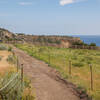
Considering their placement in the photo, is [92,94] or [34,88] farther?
[34,88]

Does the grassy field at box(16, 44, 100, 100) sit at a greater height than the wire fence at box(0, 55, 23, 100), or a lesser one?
lesser

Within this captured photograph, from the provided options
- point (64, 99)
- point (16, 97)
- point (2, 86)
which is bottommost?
point (64, 99)

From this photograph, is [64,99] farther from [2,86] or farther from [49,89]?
[2,86]

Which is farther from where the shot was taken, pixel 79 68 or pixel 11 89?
pixel 79 68

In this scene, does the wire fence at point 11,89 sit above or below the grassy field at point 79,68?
above

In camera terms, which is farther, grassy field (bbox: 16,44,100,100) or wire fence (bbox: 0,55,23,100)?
grassy field (bbox: 16,44,100,100)

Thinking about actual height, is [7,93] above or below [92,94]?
above

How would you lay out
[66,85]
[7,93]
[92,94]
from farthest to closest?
[66,85]
[92,94]
[7,93]

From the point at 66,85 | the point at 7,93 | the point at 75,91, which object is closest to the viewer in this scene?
the point at 7,93

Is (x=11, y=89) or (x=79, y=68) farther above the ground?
(x=11, y=89)

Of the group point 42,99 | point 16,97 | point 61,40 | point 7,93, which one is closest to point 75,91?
point 42,99

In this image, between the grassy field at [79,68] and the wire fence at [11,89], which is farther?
the grassy field at [79,68]

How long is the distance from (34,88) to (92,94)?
370cm

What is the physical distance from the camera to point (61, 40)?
79.4 metres
